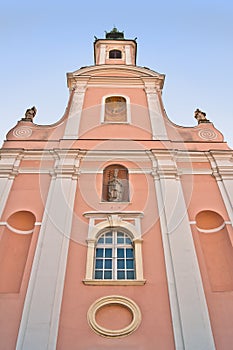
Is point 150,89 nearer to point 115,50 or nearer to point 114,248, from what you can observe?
point 115,50

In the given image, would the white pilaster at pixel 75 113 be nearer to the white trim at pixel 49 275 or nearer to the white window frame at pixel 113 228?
the white trim at pixel 49 275

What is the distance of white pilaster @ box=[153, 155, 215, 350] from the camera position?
7449 mm

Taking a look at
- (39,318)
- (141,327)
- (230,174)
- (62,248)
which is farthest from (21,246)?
(230,174)

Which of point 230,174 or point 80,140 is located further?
point 80,140

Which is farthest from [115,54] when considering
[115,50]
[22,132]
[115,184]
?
[115,184]

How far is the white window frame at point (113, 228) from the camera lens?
A: 838 centimetres

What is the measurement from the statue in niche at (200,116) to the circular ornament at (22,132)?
6.49 meters

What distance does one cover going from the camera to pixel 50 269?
8547 mm

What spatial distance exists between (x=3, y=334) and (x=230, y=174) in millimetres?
7747

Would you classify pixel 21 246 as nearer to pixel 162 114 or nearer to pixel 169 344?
pixel 169 344

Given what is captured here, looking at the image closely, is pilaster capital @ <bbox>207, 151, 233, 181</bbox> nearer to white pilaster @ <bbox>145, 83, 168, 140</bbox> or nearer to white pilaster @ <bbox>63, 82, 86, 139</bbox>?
white pilaster @ <bbox>145, 83, 168, 140</bbox>

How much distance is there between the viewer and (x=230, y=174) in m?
11.4

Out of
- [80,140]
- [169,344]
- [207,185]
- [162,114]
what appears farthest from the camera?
[162,114]

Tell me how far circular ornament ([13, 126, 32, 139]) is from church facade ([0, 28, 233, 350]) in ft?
0.21
